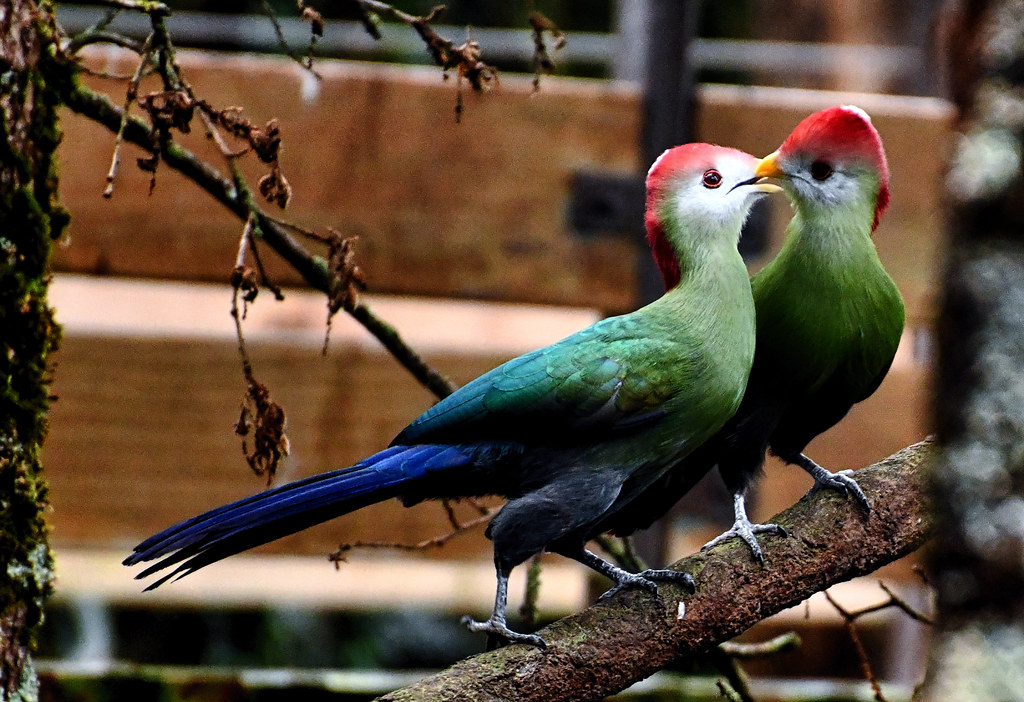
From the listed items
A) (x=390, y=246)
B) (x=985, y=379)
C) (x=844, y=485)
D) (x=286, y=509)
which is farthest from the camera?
(x=390, y=246)

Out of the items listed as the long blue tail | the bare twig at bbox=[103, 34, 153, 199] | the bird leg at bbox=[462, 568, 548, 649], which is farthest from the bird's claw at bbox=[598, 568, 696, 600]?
the bare twig at bbox=[103, 34, 153, 199]

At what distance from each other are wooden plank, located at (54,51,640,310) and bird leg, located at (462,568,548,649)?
102 cm

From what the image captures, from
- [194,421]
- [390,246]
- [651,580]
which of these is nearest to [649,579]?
[651,580]

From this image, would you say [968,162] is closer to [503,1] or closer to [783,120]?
[783,120]

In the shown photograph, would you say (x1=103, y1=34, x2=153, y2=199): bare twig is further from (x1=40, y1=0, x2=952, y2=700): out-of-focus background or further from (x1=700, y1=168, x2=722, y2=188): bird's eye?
(x1=40, y1=0, x2=952, y2=700): out-of-focus background

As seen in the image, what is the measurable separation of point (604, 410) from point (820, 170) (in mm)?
360

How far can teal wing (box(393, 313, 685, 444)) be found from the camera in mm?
1194

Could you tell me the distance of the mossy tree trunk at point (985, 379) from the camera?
1.82 ft

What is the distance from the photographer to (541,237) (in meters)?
2.16

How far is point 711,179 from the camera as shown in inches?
48.5

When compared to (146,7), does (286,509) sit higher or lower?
lower

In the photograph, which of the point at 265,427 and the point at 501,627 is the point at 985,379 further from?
the point at 265,427

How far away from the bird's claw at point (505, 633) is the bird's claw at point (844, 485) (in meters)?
0.43

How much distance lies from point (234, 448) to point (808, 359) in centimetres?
134
